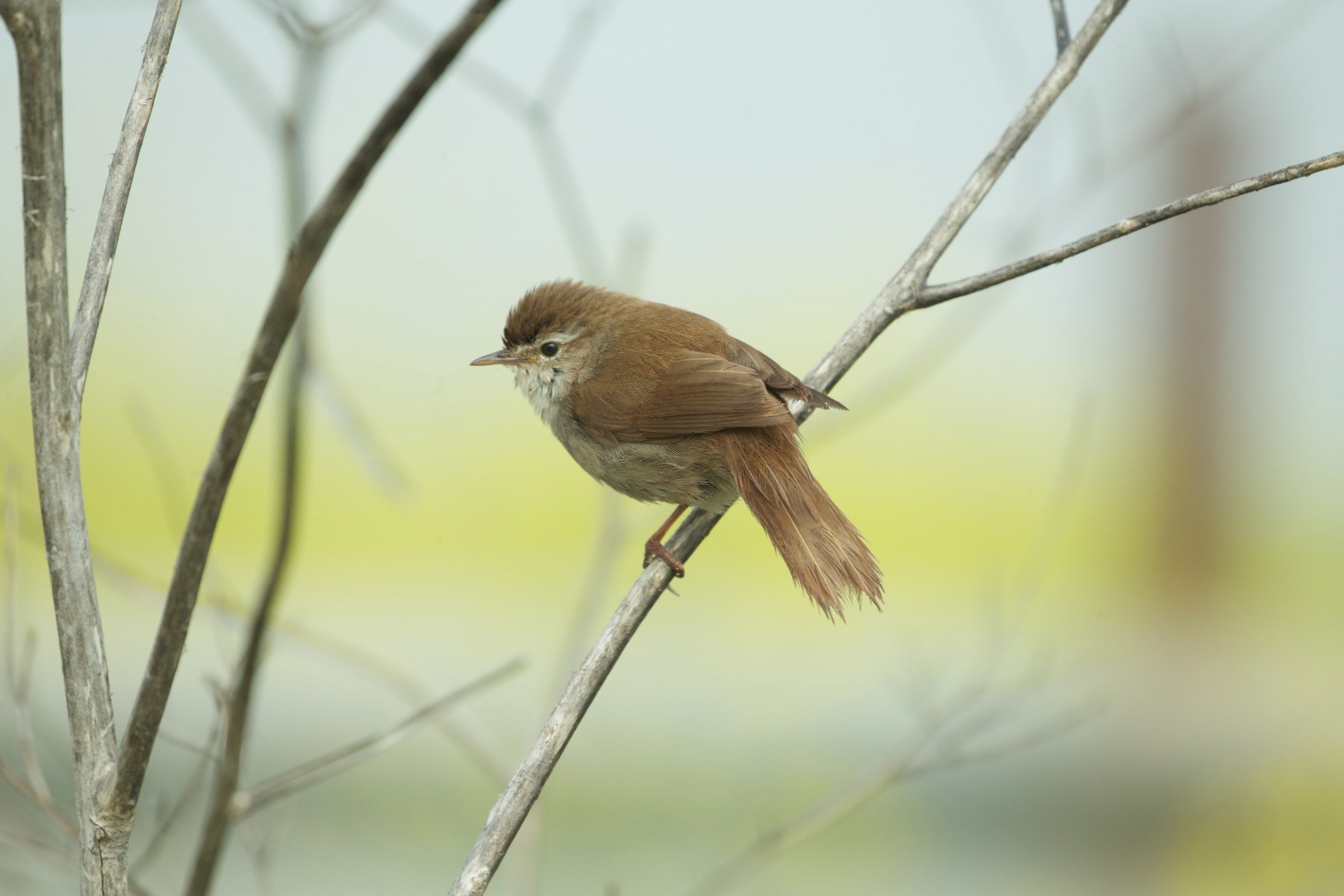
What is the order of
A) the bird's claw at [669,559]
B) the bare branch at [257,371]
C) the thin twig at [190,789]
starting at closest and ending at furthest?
the bare branch at [257,371] < the thin twig at [190,789] < the bird's claw at [669,559]

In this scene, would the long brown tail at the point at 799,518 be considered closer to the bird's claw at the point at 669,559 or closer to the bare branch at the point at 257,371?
the bird's claw at the point at 669,559

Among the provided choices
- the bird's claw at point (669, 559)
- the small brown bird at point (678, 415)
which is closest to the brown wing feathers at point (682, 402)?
the small brown bird at point (678, 415)

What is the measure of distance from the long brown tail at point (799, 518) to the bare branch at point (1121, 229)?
0.43 meters

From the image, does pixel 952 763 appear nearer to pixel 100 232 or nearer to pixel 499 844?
pixel 499 844

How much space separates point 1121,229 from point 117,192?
123cm

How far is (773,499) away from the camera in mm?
1837

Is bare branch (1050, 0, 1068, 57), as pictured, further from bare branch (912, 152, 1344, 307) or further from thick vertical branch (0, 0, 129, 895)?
thick vertical branch (0, 0, 129, 895)

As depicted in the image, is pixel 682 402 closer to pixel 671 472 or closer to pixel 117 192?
pixel 671 472

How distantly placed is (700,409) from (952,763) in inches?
43.6

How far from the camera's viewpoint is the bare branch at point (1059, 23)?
5.72 ft

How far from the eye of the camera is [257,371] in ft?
2.86

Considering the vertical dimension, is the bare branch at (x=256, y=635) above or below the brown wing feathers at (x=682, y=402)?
below

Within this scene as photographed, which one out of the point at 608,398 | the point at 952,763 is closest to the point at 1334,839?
the point at 952,763

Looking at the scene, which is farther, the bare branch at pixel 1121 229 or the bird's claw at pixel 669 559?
the bird's claw at pixel 669 559
